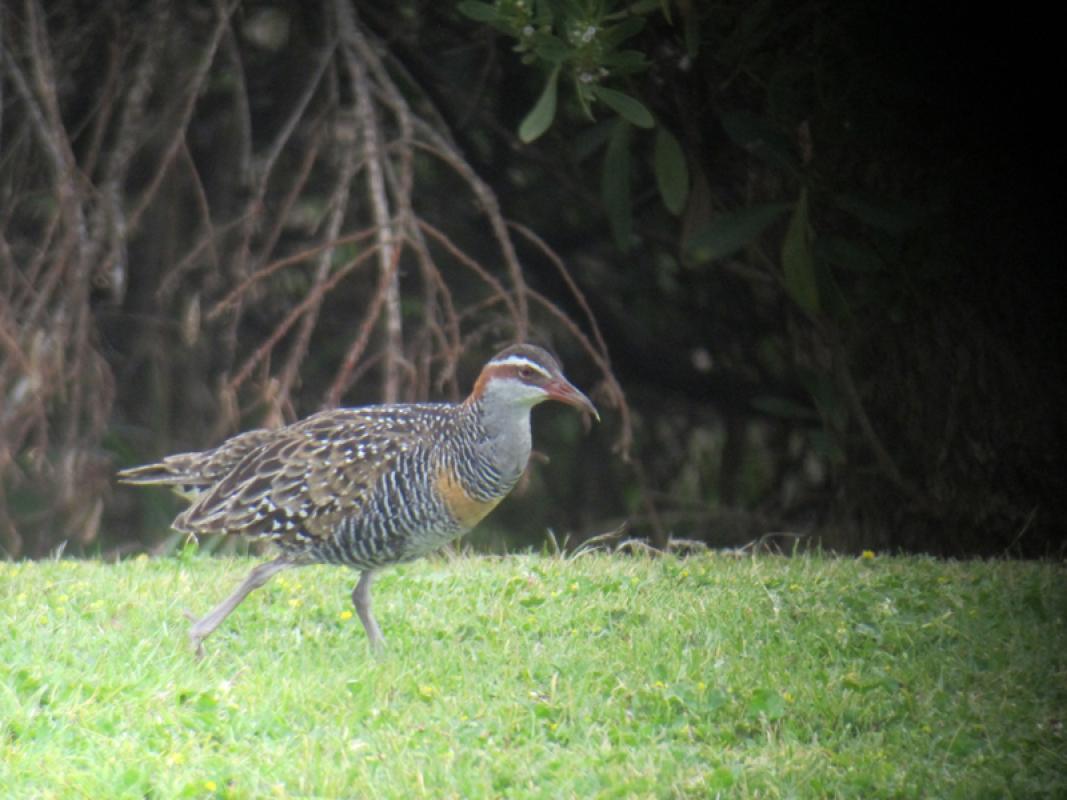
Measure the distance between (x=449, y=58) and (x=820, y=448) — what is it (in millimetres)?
3061

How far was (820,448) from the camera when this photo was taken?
845 cm

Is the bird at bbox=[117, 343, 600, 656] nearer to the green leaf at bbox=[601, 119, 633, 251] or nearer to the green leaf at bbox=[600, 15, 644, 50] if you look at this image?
the green leaf at bbox=[601, 119, 633, 251]

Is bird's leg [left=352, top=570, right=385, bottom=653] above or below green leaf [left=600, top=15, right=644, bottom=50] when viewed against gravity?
below

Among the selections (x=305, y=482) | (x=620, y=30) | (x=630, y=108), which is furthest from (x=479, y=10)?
(x=305, y=482)

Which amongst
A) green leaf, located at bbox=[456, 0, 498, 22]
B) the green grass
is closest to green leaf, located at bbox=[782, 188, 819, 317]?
the green grass

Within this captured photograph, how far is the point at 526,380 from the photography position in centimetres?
700

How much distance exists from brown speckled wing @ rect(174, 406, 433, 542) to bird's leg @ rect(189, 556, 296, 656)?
141 mm

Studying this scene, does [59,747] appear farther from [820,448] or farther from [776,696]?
[820,448]

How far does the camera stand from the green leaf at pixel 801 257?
7.02 metres

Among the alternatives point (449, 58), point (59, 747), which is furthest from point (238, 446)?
point (449, 58)

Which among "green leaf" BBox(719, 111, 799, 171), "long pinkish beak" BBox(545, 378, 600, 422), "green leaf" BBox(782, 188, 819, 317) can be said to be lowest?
"long pinkish beak" BBox(545, 378, 600, 422)

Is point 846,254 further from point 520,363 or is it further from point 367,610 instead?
point 367,610

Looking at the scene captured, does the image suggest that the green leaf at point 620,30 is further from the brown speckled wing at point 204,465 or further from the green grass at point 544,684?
the green grass at point 544,684

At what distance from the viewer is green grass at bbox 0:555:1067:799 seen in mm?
5312
